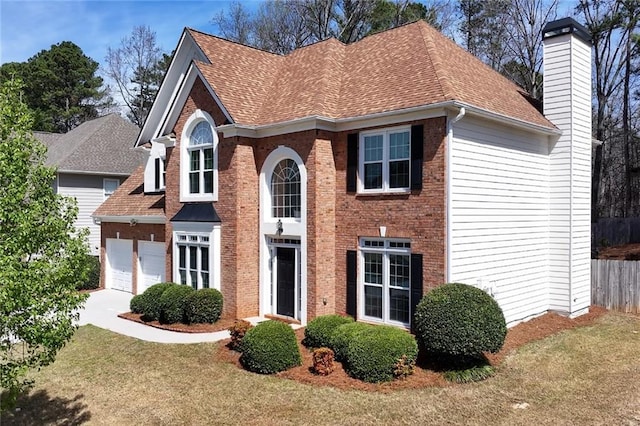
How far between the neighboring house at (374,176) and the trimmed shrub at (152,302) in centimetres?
108

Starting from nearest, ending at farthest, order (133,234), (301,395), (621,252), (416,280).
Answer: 1. (301,395)
2. (416,280)
3. (133,234)
4. (621,252)

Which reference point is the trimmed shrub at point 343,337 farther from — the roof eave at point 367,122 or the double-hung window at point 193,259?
the double-hung window at point 193,259

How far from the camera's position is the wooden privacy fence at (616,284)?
1638 centimetres

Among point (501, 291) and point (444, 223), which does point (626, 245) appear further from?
point (444, 223)

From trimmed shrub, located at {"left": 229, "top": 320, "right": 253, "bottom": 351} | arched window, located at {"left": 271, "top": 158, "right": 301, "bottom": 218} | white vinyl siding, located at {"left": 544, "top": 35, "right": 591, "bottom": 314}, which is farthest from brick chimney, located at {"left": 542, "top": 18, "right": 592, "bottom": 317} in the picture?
trimmed shrub, located at {"left": 229, "top": 320, "right": 253, "bottom": 351}

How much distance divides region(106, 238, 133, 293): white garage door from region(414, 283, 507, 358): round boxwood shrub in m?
14.8

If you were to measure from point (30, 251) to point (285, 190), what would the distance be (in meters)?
8.94

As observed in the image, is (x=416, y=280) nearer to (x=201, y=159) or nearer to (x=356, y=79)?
(x=356, y=79)

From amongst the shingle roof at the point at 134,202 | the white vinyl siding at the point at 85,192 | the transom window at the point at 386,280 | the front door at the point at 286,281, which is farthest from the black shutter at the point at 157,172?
the transom window at the point at 386,280

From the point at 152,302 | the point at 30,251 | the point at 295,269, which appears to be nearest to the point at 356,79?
the point at 295,269

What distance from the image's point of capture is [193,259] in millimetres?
16656

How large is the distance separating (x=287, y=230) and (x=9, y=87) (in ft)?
28.0

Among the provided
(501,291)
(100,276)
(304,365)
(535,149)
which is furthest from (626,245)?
(100,276)

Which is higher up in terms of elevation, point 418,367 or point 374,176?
point 374,176
